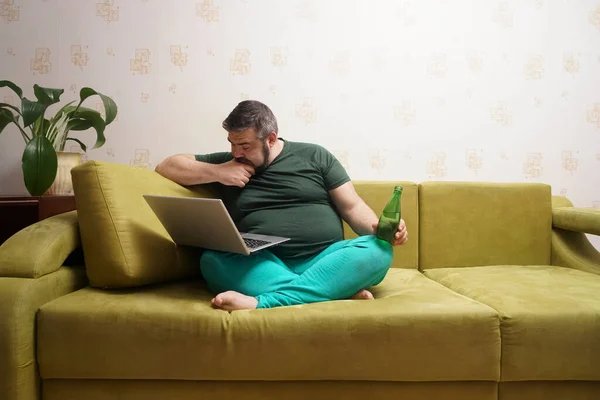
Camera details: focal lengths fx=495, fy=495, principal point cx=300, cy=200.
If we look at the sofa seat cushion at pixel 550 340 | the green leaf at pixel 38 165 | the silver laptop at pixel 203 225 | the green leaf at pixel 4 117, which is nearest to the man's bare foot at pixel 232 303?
the silver laptop at pixel 203 225

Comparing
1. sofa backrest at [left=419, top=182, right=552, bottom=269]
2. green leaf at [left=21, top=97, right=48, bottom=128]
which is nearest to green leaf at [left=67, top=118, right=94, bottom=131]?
green leaf at [left=21, top=97, right=48, bottom=128]

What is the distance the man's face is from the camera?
1.73m

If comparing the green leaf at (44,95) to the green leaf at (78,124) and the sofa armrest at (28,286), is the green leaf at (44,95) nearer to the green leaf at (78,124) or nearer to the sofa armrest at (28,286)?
the green leaf at (78,124)

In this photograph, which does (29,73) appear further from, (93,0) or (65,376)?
(65,376)

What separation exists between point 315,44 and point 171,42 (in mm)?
676

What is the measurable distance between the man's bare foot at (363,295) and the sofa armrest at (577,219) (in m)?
1.02

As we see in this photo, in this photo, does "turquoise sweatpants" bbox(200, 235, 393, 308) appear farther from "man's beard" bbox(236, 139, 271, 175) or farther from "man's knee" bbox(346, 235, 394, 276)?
"man's beard" bbox(236, 139, 271, 175)

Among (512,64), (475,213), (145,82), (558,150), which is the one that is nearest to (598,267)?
(475,213)

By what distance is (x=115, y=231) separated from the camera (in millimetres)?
1506

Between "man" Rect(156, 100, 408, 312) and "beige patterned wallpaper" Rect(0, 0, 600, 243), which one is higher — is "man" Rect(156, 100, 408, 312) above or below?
below

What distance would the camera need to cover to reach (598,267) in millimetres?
1986

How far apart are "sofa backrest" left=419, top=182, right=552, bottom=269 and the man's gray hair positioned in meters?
0.77

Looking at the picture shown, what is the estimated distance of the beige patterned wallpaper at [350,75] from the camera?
2.30 m

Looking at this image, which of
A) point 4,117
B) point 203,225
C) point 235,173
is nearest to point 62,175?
point 4,117
